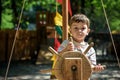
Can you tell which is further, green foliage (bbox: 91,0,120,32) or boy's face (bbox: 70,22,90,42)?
green foliage (bbox: 91,0,120,32)

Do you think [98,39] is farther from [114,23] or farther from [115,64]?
[114,23]

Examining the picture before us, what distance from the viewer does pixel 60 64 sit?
9.37ft

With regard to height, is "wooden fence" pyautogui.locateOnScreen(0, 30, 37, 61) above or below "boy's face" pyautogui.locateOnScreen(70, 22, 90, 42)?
below

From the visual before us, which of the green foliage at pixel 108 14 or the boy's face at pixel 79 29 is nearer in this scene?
the boy's face at pixel 79 29

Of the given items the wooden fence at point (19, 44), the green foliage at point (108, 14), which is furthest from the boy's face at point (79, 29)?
the wooden fence at point (19, 44)

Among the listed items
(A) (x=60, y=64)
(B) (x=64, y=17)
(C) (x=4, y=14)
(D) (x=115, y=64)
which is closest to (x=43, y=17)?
(D) (x=115, y=64)

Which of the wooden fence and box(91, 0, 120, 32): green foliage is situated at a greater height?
box(91, 0, 120, 32): green foliage

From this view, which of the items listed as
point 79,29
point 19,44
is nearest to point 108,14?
point 19,44

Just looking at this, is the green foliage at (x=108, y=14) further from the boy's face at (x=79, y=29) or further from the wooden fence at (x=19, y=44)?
the boy's face at (x=79, y=29)

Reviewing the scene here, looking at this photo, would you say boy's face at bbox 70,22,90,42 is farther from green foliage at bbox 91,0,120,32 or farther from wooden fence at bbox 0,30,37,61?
wooden fence at bbox 0,30,37,61

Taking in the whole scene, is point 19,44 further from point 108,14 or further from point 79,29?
point 79,29

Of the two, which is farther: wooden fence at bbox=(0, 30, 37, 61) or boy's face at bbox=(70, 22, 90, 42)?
wooden fence at bbox=(0, 30, 37, 61)

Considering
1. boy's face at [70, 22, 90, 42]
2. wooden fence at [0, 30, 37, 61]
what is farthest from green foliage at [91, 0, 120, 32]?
boy's face at [70, 22, 90, 42]

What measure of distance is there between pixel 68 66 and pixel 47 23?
34.2 ft
